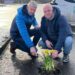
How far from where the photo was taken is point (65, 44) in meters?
8.31

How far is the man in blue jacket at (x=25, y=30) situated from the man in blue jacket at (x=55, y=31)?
1.22 ft

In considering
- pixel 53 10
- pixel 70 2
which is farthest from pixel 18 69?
pixel 70 2

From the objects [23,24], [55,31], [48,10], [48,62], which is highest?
[48,10]

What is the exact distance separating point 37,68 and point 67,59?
97 cm

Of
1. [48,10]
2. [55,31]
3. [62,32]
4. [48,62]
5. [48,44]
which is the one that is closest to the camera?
[48,62]

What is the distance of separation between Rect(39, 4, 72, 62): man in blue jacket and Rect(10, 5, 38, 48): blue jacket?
17.4 inches

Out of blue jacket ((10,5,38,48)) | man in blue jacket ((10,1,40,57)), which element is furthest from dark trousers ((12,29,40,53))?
blue jacket ((10,5,38,48))

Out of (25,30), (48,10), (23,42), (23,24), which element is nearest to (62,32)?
(48,10)

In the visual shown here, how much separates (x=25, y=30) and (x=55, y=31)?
28.3 inches

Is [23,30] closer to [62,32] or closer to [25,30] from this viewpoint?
[25,30]

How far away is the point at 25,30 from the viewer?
27.3 feet

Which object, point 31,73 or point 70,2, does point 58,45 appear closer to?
point 31,73

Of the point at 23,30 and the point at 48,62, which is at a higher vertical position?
the point at 23,30

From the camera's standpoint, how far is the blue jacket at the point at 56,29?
8023mm
